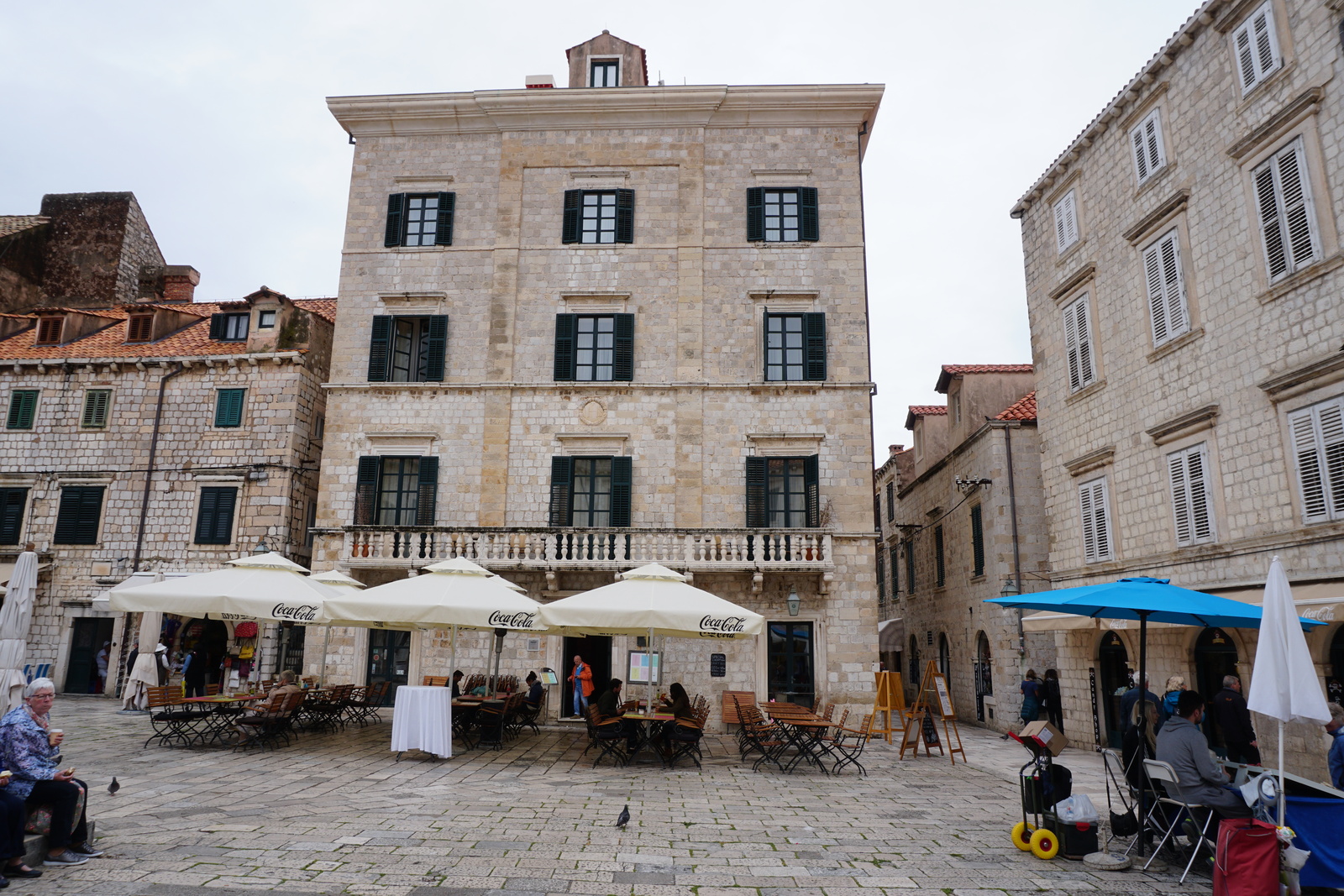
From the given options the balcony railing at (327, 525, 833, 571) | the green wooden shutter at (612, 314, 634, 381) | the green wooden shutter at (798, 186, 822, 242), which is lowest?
the balcony railing at (327, 525, 833, 571)

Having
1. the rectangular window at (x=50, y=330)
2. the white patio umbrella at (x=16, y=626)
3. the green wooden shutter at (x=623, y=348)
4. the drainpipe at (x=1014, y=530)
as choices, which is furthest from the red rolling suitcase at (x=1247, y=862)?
the rectangular window at (x=50, y=330)

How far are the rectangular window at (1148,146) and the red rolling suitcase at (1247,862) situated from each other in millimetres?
12656

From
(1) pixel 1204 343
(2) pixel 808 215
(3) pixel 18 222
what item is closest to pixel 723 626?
(1) pixel 1204 343

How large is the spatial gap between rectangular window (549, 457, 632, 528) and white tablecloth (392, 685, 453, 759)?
7.47 metres

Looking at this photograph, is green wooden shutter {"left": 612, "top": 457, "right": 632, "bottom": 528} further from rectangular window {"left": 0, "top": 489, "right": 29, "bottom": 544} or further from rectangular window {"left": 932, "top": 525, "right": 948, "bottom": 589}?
rectangular window {"left": 0, "top": 489, "right": 29, "bottom": 544}

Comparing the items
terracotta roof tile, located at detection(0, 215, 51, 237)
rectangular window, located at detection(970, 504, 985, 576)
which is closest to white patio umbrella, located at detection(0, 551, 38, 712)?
rectangular window, located at detection(970, 504, 985, 576)

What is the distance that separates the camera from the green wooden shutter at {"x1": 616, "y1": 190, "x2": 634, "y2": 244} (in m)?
21.4

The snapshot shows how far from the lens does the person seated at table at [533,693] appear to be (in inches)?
636

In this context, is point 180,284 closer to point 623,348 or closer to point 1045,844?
point 623,348

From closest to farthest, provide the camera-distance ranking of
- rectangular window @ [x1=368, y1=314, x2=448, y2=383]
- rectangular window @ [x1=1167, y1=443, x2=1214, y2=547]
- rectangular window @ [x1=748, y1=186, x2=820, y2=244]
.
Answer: rectangular window @ [x1=1167, y1=443, x2=1214, y2=547] → rectangular window @ [x1=368, y1=314, x2=448, y2=383] → rectangular window @ [x1=748, y1=186, x2=820, y2=244]

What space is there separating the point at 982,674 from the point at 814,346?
387 inches

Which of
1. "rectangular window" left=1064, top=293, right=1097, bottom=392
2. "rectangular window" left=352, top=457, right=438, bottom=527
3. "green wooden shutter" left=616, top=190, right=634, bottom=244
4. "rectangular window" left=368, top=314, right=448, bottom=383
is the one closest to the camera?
"rectangular window" left=1064, top=293, right=1097, bottom=392

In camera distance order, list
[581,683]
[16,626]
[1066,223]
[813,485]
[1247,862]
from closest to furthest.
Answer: [1247,862] < [16,626] < [581,683] < [1066,223] < [813,485]

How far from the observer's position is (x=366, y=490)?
798 inches
